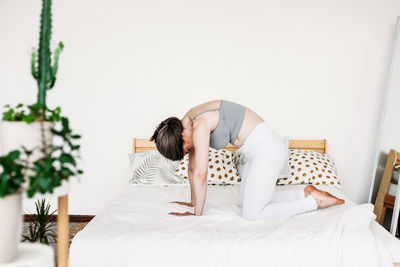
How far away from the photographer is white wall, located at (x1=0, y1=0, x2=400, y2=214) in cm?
349

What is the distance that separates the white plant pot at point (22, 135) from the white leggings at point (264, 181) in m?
1.42

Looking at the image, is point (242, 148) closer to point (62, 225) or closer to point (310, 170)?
point (310, 170)

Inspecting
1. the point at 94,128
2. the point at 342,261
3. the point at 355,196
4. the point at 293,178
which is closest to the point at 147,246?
the point at 342,261

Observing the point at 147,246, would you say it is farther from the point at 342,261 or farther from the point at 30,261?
the point at 342,261

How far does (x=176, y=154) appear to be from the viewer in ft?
6.79

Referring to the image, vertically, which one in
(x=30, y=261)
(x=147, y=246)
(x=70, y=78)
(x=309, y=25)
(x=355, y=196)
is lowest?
(x=355, y=196)

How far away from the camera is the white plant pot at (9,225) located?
0.94 metres

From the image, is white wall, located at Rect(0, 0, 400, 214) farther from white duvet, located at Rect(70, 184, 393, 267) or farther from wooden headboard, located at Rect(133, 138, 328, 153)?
white duvet, located at Rect(70, 184, 393, 267)

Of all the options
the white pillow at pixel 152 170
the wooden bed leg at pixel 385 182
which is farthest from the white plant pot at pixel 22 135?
the wooden bed leg at pixel 385 182

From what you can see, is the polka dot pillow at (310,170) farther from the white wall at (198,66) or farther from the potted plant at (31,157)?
the potted plant at (31,157)

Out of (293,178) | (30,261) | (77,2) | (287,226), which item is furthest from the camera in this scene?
(77,2)

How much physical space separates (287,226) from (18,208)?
4.60ft

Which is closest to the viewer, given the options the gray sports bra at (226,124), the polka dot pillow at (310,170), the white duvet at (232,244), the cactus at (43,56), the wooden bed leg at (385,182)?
the cactus at (43,56)

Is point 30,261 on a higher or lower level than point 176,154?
lower
